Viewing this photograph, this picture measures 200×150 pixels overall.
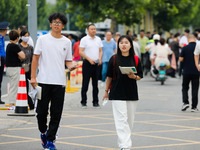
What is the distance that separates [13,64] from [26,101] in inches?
37.7

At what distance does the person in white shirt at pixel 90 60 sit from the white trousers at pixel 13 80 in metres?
1.71

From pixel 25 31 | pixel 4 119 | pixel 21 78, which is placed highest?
pixel 25 31

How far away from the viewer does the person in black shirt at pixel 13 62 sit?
38.8 ft

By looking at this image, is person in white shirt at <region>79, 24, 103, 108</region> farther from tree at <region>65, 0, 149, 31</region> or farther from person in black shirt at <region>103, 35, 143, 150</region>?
tree at <region>65, 0, 149, 31</region>

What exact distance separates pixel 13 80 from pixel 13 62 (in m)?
0.39

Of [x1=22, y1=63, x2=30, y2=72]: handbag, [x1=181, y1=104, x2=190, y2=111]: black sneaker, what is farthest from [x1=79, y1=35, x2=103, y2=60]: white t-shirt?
[x1=181, y1=104, x2=190, y2=111]: black sneaker

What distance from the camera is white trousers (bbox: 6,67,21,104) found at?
1210cm

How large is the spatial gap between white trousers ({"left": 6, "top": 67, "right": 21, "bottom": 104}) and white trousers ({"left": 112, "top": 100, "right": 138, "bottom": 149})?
16.2 ft

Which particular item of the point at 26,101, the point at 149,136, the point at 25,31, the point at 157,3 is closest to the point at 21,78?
the point at 26,101

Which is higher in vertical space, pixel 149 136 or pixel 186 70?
pixel 186 70

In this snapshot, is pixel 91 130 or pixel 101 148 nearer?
pixel 101 148

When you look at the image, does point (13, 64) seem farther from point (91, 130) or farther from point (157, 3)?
point (157, 3)

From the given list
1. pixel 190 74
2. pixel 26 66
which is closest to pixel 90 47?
pixel 26 66

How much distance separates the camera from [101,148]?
8.03 metres
